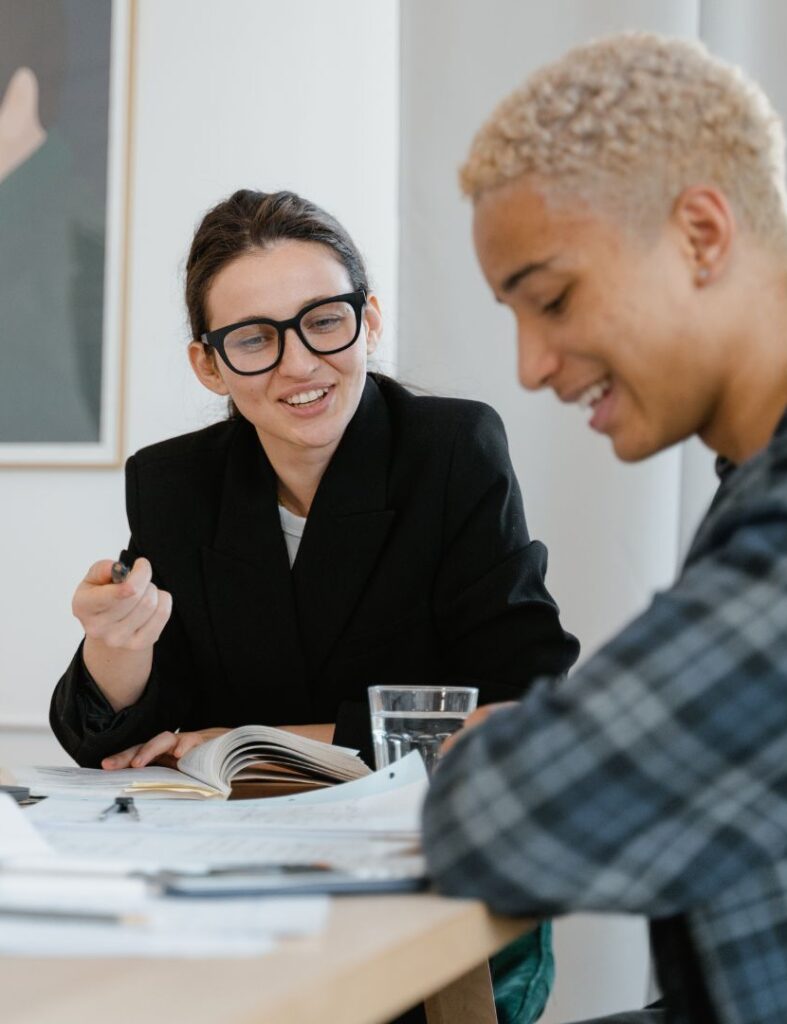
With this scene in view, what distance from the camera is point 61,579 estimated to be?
2.79 m

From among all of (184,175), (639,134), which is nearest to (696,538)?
(639,134)

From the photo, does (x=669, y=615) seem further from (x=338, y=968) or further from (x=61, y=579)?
(x=61, y=579)

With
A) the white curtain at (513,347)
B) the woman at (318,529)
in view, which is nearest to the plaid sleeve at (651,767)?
the woman at (318,529)

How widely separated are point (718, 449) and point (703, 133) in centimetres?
21

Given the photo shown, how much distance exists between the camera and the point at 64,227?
280 centimetres

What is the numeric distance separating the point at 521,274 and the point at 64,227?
216cm

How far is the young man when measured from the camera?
25.5 inches

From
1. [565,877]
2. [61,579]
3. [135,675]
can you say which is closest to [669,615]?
[565,877]

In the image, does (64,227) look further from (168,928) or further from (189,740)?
(168,928)

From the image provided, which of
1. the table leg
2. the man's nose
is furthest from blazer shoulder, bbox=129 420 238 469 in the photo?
the man's nose

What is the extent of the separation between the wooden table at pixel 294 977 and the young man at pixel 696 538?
4 cm

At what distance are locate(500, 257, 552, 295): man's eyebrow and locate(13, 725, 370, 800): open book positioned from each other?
1.74ft

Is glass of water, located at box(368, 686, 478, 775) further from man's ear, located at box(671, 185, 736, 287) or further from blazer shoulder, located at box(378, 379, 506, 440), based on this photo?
blazer shoulder, located at box(378, 379, 506, 440)

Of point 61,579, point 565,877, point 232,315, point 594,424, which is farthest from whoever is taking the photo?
point 61,579
